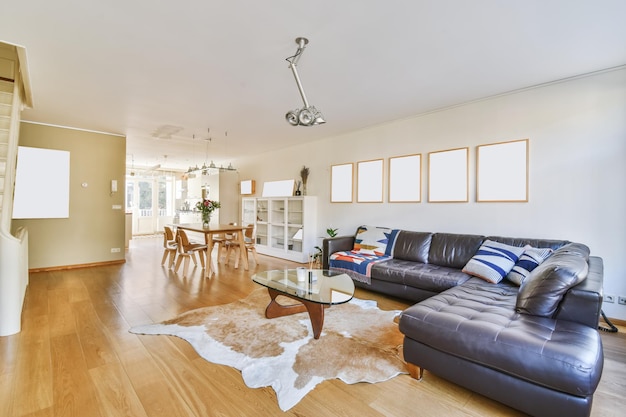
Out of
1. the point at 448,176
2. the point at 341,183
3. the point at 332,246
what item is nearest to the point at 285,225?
the point at 341,183

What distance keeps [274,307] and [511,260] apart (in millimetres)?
2540

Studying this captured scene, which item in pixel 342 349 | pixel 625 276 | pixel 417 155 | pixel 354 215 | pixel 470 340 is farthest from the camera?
pixel 354 215

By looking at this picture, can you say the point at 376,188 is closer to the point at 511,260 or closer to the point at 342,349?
the point at 511,260

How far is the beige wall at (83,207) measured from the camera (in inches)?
192

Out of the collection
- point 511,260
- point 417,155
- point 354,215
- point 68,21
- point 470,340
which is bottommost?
point 470,340

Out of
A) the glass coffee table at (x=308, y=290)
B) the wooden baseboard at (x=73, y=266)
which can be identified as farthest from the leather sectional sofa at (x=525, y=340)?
the wooden baseboard at (x=73, y=266)

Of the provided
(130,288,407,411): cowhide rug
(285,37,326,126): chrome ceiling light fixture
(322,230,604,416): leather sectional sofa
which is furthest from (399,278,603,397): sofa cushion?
(285,37,326,126): chrome ceiling light fixture

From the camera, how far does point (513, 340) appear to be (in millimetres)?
1582

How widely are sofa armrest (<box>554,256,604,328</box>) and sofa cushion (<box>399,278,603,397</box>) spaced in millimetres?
47

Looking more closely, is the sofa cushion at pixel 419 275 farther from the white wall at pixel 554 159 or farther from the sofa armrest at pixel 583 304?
the sofa armrest at pixel 583 304

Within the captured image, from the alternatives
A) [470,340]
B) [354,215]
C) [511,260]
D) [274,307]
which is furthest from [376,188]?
[470,340]

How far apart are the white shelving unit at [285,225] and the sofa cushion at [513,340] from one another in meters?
3.72

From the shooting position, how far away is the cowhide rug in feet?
6.42

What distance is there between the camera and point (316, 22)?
2.14m
